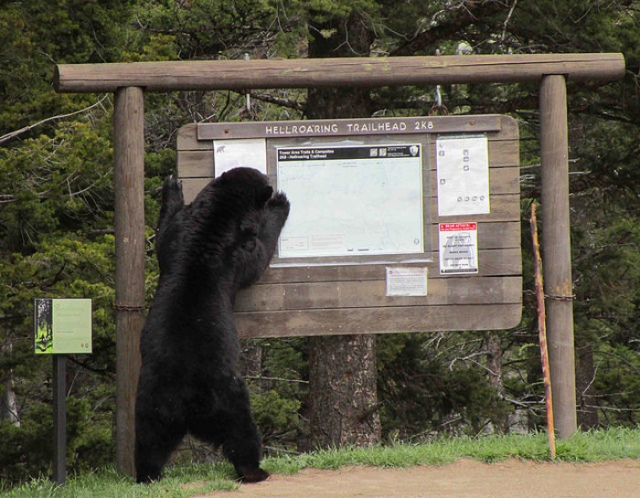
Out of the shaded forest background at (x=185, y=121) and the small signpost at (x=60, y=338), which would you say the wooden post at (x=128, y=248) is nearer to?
the small signpost at (x=60, y=338)

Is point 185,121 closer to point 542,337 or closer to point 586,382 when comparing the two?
point 542,337

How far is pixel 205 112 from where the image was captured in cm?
1505

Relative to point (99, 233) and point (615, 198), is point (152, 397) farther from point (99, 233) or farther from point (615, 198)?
point (615, 198)

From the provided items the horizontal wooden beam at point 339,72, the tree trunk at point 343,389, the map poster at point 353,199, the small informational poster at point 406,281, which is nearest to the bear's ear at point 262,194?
the map poster at point 353,199

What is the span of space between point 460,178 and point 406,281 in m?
0.91

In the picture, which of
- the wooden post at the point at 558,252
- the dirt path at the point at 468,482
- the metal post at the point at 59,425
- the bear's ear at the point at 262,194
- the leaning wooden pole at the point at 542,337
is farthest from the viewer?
the wooden post at the point at 558,252

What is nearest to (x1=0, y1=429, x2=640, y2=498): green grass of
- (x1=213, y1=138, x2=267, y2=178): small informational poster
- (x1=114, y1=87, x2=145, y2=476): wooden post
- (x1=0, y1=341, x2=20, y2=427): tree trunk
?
(x1=114, y1=87, x2=145, y2=476): wooden post

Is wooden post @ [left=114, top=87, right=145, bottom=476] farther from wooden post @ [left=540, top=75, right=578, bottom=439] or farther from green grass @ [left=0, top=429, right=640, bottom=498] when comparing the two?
wooden post @ [left=540, top=75, right=578, bottom=439]

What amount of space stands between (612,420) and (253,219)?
16771 millimetres

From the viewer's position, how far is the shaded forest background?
31.8ft

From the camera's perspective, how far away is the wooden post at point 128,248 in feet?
21.1

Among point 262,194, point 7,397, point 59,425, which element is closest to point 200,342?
point 59,425

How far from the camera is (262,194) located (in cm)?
643

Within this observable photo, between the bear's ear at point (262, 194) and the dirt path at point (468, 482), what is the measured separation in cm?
195
